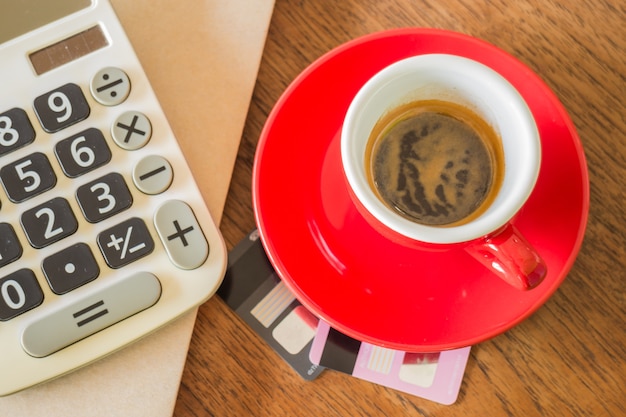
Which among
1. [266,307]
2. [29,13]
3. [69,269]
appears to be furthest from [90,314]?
[29,13]

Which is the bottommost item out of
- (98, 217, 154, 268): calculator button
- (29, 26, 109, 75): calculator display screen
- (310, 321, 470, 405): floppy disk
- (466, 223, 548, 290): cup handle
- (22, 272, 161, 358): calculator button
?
(310, 321, 470, 405): floppy disk

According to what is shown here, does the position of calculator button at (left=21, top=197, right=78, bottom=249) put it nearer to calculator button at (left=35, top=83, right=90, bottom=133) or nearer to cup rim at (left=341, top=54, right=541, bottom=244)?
calculator button at (left=35, top=83, right=90, bottom=133)

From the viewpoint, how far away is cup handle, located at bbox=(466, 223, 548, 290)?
46 cm

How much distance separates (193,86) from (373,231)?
197 millimetres

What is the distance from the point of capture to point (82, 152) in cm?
52

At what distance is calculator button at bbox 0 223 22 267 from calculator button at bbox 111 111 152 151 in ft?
0.35

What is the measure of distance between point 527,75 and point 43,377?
450 millimetres

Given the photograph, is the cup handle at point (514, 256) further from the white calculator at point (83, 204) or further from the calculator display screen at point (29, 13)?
the calculator display screen at point (29, 13)

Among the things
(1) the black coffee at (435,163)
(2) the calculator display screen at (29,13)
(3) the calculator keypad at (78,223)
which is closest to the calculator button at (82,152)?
(3) the calculator keypad at (78,223)

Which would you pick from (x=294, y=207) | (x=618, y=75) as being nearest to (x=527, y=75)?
(x=618, y=75)

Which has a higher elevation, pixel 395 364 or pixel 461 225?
pixel 461 225

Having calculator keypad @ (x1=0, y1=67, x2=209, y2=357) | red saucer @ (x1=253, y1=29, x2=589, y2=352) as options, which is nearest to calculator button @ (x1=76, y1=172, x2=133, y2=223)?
calculator keypad @ (x1=0, y1=67, x2=209, y2=357)

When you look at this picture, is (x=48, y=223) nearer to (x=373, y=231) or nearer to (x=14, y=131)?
(x=14, y=131)

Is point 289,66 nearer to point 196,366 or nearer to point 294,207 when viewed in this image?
point 294,207
